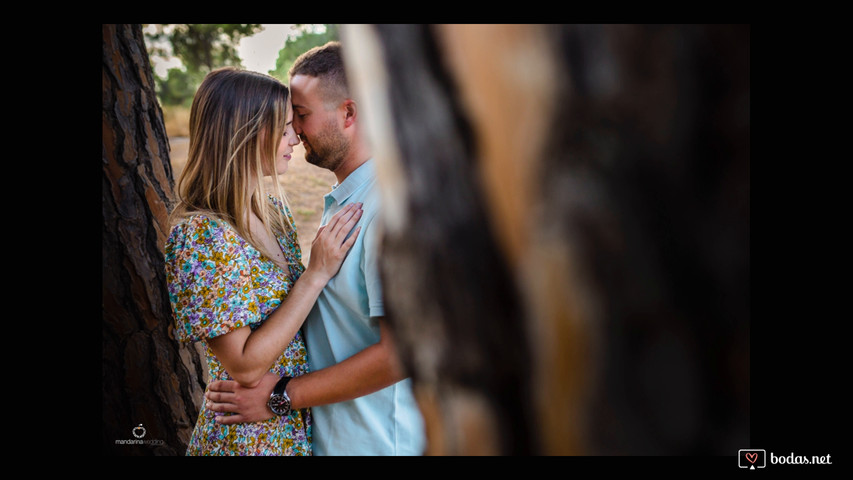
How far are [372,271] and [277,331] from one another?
0.86ft

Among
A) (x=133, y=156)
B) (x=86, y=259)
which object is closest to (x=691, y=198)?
(x=86, y=259)

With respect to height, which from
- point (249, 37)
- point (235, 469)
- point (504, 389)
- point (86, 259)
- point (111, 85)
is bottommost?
point (235, 469)

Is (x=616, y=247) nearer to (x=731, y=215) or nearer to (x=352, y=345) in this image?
(x=731, y=215)

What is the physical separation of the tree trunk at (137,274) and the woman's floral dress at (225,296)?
0.67 metres

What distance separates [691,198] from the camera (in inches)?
9.5

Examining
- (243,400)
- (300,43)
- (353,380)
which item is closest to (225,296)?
(243,400)

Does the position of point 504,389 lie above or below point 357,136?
below

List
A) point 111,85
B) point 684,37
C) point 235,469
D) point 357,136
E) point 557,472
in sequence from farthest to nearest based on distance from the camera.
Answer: point 111,85
point 357,136
point 235,469
point 557,472
point 684,37

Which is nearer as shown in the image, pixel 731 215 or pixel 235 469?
pixel 731 215

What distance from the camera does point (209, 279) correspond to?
140 cm

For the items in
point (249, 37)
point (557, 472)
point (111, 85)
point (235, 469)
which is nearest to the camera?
point (557, 472)

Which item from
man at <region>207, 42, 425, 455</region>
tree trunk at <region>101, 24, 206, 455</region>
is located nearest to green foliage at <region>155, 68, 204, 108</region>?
tree trunk at <region>101, 24, 206, 455</region>

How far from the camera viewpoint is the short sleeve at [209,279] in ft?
4.53

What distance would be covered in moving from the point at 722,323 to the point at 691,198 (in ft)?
0.17
